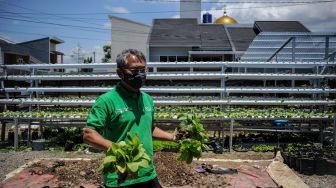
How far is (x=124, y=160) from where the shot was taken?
2439mm

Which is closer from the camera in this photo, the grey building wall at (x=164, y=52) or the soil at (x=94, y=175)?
the soil at (x=94, y=175)

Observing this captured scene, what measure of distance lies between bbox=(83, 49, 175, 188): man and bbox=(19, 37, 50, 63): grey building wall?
41.2m

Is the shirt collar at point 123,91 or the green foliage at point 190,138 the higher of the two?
the shirt collar at point 123,91

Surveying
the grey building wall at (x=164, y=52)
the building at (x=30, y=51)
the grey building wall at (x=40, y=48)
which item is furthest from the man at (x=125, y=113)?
the grey building wall at (x=40, y=48)

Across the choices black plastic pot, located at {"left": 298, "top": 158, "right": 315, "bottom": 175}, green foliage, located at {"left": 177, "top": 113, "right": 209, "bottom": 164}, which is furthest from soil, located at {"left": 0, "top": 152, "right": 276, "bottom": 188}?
green foliage, located at {"left": 177, "top": 113, "right": 209, "bottom": 164}

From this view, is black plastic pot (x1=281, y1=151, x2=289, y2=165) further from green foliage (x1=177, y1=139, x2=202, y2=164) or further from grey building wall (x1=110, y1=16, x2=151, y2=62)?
grey building wall (x1=110, y1=16, x2=151, y2=62)

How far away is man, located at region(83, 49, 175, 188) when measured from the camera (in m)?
3.00

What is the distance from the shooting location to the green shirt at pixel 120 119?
9.83ft

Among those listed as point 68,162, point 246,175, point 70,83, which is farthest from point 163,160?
point 70,83

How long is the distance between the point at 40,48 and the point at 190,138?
1665 inches

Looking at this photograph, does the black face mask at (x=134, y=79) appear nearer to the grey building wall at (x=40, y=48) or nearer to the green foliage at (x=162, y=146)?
the green foliage at (x=162, y=146)

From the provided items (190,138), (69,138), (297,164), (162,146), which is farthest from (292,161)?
(69,138)

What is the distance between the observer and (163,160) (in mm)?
Answer: 7930

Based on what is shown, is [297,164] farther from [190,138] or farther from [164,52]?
[164,52]
